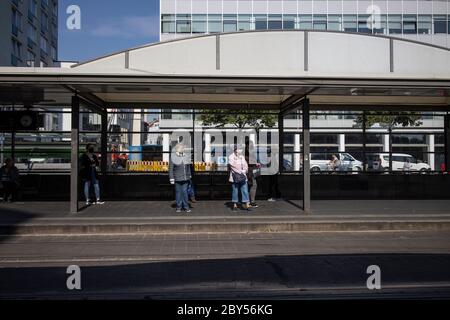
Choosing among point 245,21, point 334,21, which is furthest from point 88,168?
point 334,21

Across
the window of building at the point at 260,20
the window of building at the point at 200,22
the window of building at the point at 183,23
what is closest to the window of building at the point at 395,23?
the window of building at the point at 260,20

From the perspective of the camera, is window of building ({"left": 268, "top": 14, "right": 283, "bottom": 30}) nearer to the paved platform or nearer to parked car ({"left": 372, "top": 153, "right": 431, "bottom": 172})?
parked car ({"left": 372, "top": 153, "right": 431, "bottom": 172})

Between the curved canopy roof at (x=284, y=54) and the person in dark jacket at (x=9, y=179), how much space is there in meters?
5.05

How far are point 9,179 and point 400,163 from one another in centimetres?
1228

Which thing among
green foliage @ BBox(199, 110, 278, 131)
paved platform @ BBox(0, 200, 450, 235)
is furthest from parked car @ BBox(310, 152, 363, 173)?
paved platform @ BBox(0, 200, 450, 235)

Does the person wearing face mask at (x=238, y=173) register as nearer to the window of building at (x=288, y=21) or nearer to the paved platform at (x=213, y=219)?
the paved platform at (x=213, y=219)

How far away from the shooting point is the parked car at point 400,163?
17672mm

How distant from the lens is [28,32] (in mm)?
61312

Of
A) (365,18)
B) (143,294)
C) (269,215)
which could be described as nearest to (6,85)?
(269,215)

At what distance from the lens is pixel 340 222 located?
12.2 metres

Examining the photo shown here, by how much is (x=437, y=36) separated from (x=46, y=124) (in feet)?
169

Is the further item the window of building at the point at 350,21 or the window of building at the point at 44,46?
the window of building at the point at 44,46

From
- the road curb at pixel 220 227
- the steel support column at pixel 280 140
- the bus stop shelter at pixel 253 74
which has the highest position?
the bus stop shelter at pixel 253 74
